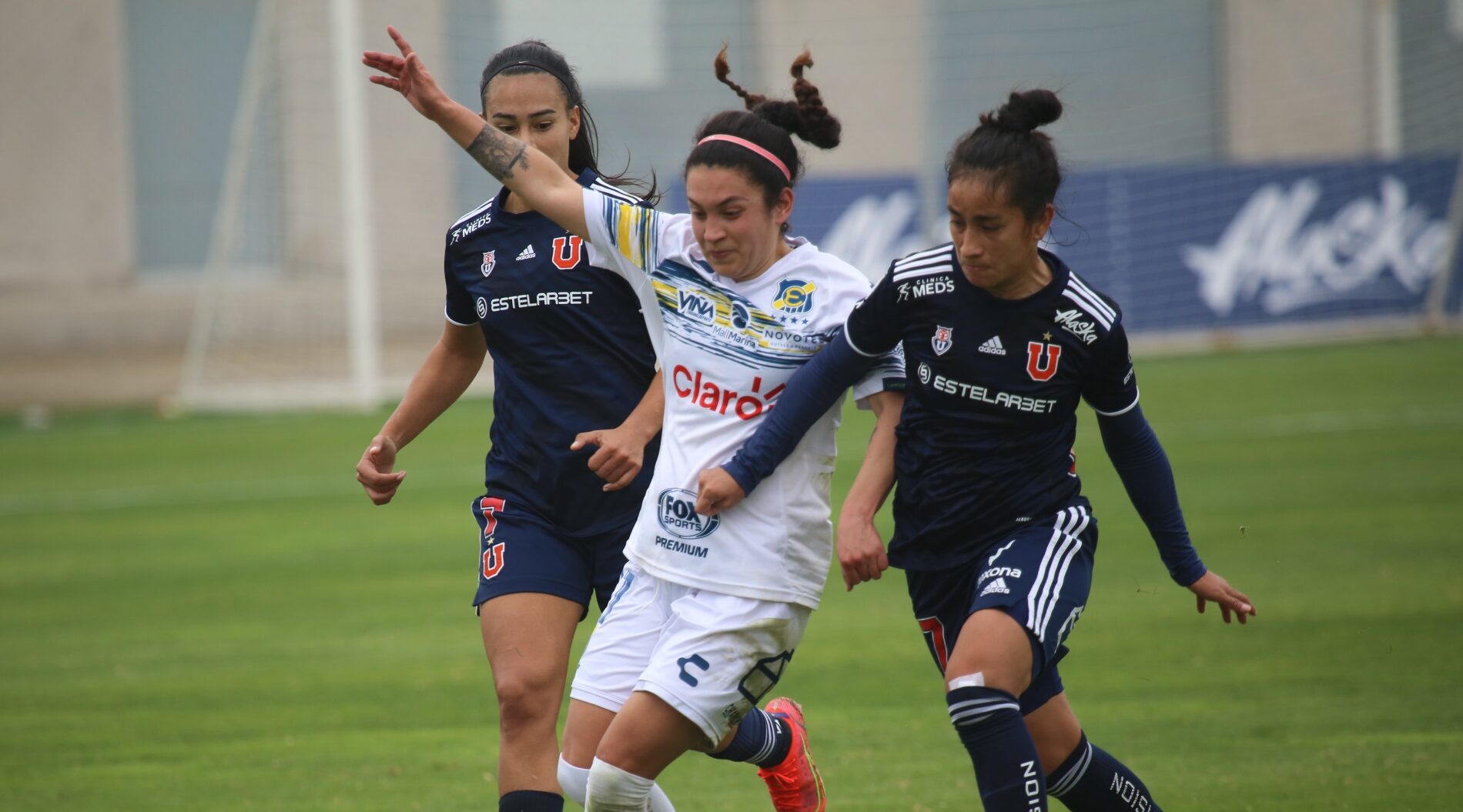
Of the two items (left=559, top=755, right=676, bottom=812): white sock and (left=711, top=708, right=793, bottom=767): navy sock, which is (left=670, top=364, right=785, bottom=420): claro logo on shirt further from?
(left=711, top=708, right=793, bottom=767): navy sock

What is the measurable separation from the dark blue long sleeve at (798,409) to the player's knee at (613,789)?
0.73m

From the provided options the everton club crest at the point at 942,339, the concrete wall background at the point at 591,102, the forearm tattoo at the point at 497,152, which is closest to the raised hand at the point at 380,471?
the forearm tattoo at the point at 497,152

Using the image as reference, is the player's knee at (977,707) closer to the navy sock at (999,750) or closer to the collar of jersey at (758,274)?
the navy sock at (999,750)

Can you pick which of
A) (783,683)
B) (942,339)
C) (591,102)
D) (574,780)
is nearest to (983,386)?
(942,339)

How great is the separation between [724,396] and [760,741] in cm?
132

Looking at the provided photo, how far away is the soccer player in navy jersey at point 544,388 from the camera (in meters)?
4.46

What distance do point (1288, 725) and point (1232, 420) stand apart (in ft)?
33.3

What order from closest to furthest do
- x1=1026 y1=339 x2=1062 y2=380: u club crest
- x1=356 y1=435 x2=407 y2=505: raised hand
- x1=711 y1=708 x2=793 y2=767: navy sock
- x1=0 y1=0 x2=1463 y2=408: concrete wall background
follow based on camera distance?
x1=1026 y1=339 x2=1062 y2=380: u club crest, x1=356 y1=435 x2=407 y2=505: raised hand, x1=711 y1=708 x2=793 y2=767: navy sock, x1=0 y1=0 x2=1463 y2=408: concrete wall background

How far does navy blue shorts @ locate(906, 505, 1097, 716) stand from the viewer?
3.82 metres

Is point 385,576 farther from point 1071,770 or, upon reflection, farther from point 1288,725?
point 1071,770

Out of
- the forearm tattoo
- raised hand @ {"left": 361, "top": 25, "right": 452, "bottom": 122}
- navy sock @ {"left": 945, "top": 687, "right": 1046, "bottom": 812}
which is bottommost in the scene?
navy sock @ {"left": 945, "top": 687, "right": 1046, "bottom": 812}

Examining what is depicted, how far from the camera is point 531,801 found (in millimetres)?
4230

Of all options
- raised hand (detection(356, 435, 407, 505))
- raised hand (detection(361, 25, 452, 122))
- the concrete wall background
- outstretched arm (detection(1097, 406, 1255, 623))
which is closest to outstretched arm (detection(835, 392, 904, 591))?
outstretched arm (detection(1097, 406, 1255, 623))

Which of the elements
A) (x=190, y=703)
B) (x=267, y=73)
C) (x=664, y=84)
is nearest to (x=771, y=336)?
(x=190, y=703)
